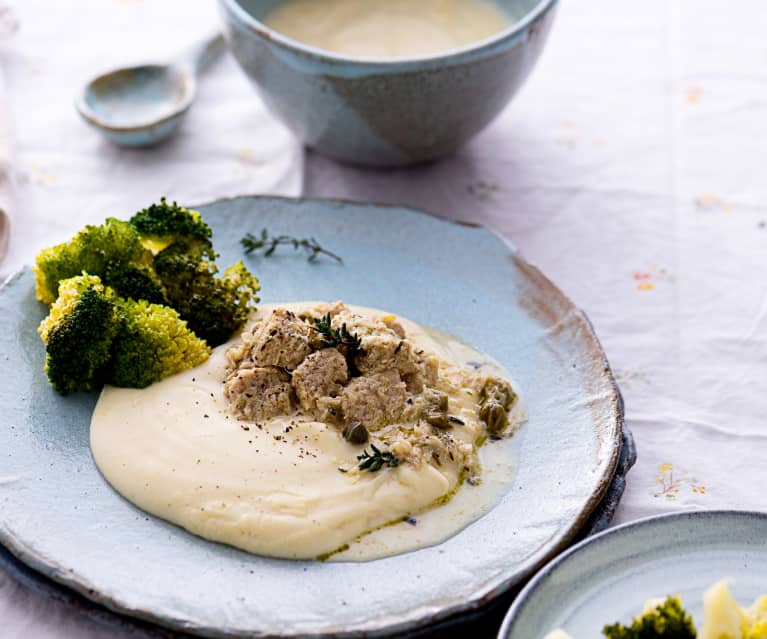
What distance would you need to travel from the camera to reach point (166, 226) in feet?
12.8

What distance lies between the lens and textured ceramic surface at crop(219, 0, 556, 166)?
14.0ft

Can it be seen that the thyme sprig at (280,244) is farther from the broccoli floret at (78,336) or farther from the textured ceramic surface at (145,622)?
the textured ceramic surface at (145,622)

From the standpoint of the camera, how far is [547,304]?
3.95 m

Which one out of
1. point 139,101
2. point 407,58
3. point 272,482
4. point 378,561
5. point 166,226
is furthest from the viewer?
point 139,101

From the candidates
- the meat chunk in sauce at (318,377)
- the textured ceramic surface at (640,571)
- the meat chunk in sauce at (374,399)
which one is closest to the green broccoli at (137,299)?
the meat chunk in sauce at (318,377)

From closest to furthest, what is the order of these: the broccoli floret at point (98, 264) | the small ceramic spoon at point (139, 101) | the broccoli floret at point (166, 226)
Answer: the broccoli floret at point (98, 264) < the broccoli floret at point (166, 226) < the small ceramic spoon at point (139, 101)

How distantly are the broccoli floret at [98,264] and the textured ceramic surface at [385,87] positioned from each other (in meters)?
1.15

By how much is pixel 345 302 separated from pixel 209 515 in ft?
4.24

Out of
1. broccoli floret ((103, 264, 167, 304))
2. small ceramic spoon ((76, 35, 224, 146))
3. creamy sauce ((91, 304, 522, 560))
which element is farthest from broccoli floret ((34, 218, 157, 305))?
small ceramic spoon ((76, 35, 224, 146))

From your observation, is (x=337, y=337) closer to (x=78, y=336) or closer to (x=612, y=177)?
(x=78, y=336)

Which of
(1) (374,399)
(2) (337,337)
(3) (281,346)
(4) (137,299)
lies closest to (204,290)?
(4) (137,299)

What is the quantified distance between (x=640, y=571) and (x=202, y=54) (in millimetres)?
4159

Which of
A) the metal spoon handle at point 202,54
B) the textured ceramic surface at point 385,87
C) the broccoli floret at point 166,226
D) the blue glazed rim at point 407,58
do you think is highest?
the blue glazed rim at point 407,58

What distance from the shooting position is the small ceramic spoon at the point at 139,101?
5.18m
